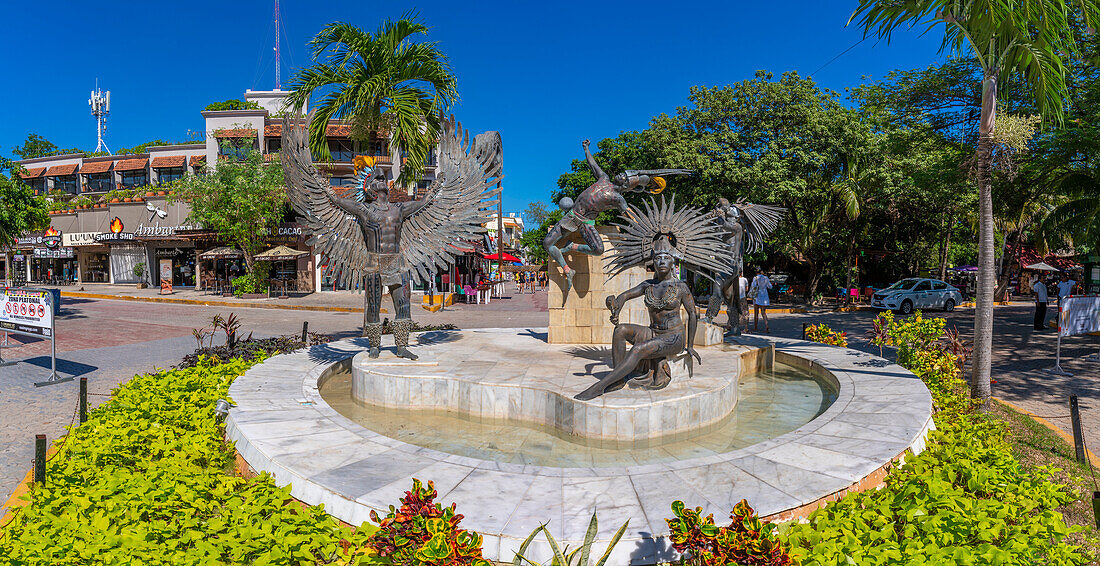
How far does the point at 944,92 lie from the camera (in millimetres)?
16000

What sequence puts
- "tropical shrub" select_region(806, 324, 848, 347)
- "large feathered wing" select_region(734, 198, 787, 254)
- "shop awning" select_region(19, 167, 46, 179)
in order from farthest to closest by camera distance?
"shop awning" select_region(19, 167, 46, 179), "tropical shrub" select_region(806, 324, 848, 347), "large feathered wing" select_region(734, 198, 787, 254)

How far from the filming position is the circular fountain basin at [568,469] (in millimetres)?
3615

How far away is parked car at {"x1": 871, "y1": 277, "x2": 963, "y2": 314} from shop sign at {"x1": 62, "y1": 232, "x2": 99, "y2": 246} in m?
52.1

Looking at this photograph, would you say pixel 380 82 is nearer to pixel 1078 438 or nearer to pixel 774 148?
pixel 1078 438

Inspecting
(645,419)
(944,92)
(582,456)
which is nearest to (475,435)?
(582,456)

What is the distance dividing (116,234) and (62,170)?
53.3 ft

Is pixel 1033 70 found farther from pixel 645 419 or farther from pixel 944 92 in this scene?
pixel 944 92

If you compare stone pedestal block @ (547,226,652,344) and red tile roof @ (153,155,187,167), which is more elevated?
red tile roof @ (153,155,187,167)

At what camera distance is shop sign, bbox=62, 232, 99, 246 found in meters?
41.7

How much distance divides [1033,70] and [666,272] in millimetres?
5385

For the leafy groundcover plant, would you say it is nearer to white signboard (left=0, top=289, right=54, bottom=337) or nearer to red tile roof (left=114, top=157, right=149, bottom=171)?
white signboard (left=0, top=289, right=54, bottom=337)

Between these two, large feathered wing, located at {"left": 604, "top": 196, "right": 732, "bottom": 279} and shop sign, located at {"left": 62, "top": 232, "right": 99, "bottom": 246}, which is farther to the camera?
shop sign, located at {"left": 62, "top": 232, "right": 99, "bottom": 246}

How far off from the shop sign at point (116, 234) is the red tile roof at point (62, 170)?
1317cm

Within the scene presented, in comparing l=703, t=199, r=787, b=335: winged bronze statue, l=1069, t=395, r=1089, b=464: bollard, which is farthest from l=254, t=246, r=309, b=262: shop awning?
l=1069, t=395, r=1089, b=464: bollard
